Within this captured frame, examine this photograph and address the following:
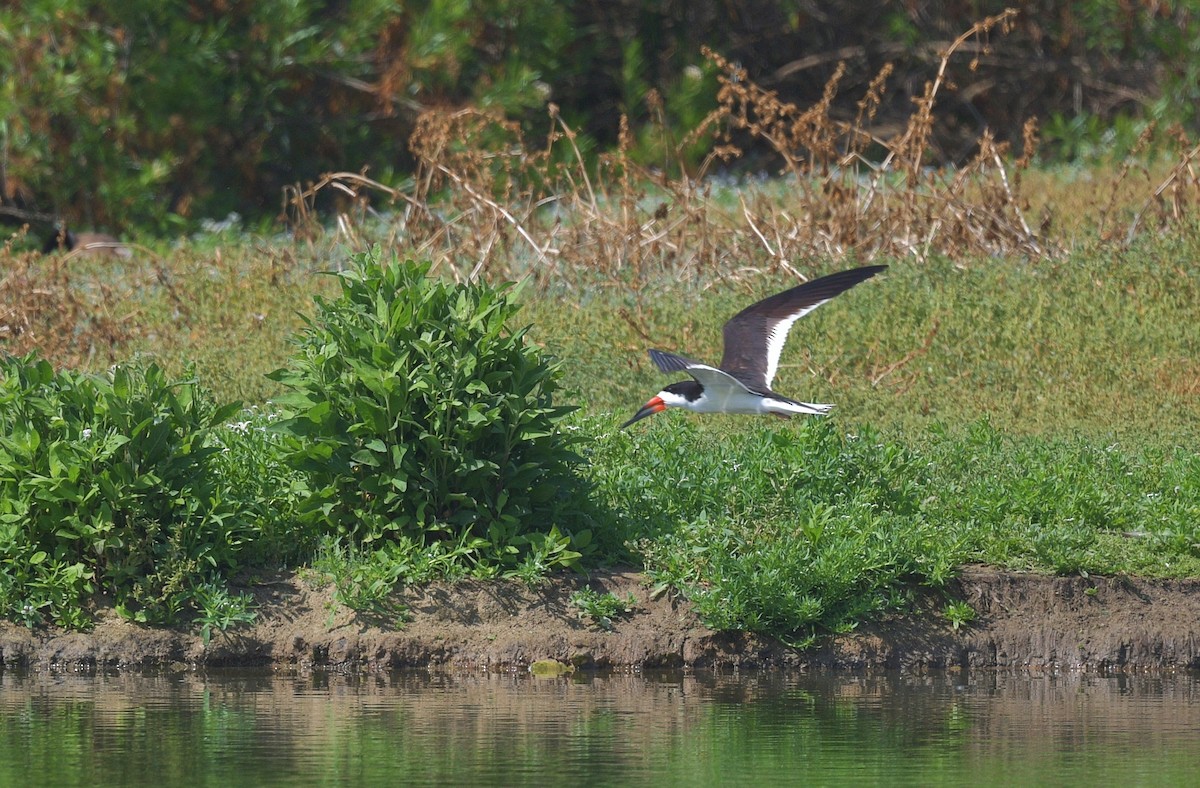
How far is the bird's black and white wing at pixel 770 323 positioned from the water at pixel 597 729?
7.45 feet

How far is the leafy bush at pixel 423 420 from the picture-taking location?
882 cm

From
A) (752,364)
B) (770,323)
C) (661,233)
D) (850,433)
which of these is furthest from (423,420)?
(661,233)

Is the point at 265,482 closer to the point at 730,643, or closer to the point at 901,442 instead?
the point at 730,643

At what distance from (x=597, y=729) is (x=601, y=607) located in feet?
5.53

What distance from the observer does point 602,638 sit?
8.76 meters

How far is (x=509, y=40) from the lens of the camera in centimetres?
2386

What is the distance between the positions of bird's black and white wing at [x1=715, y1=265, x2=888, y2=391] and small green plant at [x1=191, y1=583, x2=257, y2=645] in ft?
9.83

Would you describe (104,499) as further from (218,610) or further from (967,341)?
(967,341)

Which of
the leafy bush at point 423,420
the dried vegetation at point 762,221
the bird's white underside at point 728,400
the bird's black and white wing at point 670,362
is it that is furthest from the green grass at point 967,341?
the leafy bush at point 423,420

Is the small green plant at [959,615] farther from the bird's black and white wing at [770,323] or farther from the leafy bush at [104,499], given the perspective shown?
the leafy bush at [104,499]

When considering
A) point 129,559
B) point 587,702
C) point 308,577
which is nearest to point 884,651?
point 587,702

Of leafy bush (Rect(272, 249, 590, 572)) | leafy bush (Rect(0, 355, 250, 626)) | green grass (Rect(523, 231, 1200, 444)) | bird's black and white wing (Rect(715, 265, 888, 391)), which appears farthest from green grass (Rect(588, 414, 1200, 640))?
leafy bush (Rect(0, 355, 250, 626))

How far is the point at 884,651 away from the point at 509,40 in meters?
16.3

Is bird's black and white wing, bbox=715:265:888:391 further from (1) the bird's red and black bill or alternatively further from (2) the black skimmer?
(1) the bird's red and black bill
